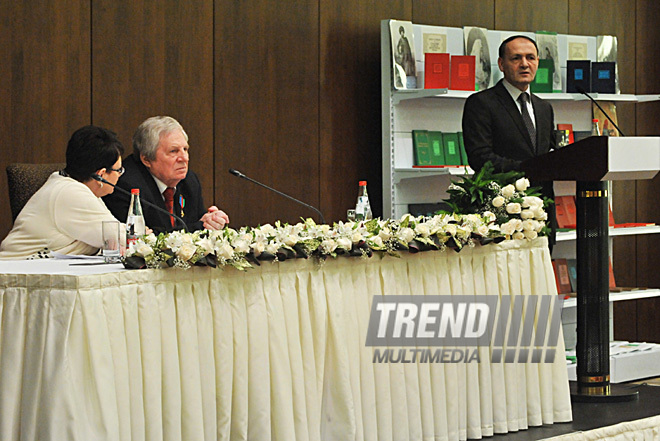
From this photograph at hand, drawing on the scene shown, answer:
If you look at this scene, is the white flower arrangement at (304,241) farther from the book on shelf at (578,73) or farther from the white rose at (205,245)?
the book on shelf at (578,73)

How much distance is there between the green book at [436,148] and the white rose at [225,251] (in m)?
3.10

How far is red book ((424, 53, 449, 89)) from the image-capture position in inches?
219

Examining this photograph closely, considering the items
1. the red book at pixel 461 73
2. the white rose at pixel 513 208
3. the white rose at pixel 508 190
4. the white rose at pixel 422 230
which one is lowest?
the white rose at pixel 422 230

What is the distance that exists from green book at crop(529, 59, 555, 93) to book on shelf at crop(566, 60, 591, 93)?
0.33ft

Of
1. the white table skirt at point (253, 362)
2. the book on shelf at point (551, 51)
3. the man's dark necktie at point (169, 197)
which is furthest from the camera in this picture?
the book on shelf at point (551, 51)

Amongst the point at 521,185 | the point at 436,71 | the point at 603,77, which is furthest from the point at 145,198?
the point at 603,77

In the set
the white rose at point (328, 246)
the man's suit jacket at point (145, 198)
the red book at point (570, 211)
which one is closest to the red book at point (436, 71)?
the red book at point (570, 211)

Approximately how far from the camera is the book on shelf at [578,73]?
589 centimetres

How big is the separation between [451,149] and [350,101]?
0.67 meters

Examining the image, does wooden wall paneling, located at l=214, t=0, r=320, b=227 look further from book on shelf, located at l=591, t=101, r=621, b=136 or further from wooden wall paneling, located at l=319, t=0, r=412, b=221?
book on shelf, located at l=591, t=101, r=621, b=136

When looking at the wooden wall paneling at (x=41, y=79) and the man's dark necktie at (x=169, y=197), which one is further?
the wooden wall paneling at (x=41, y=79)

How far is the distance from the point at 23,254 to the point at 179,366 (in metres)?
1.22

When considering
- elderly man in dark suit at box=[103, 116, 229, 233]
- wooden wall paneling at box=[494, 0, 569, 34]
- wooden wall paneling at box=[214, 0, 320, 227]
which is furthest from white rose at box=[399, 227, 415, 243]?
wooden wall paneling at box=[494, 0, 569, 34]

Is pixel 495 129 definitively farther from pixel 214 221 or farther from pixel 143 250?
pixel 143 250
